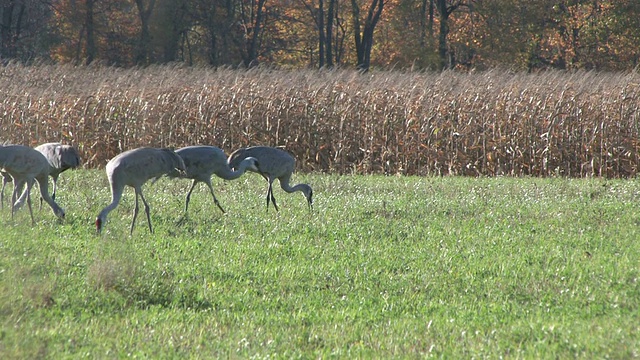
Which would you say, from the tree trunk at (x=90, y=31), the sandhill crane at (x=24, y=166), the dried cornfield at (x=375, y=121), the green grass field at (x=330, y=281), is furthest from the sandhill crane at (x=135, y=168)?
the tree trunk at (x=90, y=31)

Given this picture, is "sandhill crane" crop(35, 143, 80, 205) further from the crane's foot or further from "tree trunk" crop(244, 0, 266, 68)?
"tree trunk" crop(244, 0, 266, 68)

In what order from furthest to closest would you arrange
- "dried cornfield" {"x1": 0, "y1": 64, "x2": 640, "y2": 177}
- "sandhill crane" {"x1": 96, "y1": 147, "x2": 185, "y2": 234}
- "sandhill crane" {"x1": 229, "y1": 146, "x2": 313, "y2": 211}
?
"dried cornfield" {"x1": 0, "y1": 64, "x2": 640, "y2": 177} < "sandhill crane" {"x1": 229, "y1": 146, "x2": 313, "y2": 211} < "sandhill crane" {"x1": 96, "y1": 147, "x2": 185, "y2": 234}

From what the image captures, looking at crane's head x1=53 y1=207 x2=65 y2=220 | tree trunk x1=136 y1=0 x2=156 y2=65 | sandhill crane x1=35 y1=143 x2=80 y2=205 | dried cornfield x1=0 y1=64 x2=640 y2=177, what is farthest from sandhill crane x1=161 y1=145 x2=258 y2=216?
tree trunk x1=136 y1=0 x2=156 y2=65

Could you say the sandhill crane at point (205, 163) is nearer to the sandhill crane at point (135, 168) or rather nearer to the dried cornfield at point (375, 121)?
the sandhill crane at point (135, 168)

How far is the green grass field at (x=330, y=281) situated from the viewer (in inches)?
258

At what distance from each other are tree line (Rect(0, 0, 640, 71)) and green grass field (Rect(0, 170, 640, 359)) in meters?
25.5

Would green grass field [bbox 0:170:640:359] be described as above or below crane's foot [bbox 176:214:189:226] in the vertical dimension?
Result: above

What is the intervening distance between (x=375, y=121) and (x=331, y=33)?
26.2m

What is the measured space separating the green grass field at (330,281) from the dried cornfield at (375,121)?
591 cm

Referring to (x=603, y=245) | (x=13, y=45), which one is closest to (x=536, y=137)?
(x=603, y=245)

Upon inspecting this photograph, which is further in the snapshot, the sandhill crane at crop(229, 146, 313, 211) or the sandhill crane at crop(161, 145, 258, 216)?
the sandhill crane at crop(229, 146, 313, 211)

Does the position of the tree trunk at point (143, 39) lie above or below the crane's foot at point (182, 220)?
above

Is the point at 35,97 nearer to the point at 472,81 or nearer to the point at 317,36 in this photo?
the point at 472,81

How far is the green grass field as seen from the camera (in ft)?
21.5
